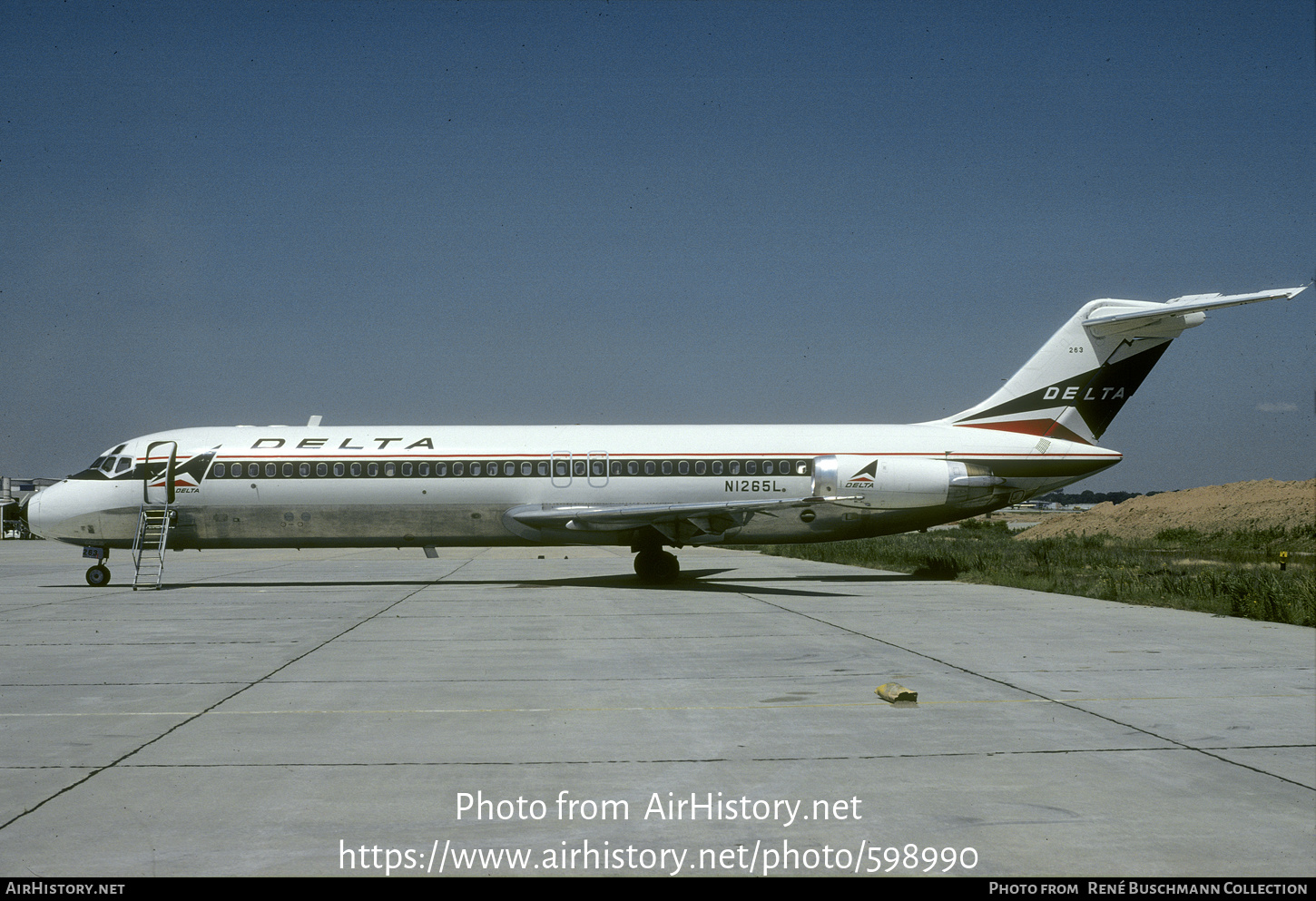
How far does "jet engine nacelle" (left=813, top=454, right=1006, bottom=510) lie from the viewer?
75.8 feet

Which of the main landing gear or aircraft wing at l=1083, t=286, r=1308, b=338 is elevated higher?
aircraft wing at l=1083, t=286, r=1308, b=338

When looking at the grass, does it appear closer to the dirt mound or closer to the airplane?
the airplane

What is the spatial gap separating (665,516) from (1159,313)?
1210 cm

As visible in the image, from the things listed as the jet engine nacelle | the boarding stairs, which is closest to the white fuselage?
the jet engine nacelle

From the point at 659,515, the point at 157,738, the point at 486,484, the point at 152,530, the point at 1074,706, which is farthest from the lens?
the point at 486,484

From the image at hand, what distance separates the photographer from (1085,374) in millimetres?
24188

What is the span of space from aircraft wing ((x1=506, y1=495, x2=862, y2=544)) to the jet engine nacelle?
0.61m

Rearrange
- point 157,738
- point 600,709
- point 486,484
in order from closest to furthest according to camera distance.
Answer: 1. point 157,738
2. point 600,709
3. point 486,484

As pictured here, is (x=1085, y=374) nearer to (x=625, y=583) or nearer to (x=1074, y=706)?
(x=625, y=583)

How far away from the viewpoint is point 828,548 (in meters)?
39.4

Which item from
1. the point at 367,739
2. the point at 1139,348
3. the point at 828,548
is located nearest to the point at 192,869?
the point at 367,739

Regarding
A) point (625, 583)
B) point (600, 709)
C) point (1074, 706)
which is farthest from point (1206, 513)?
point (600, 709)
